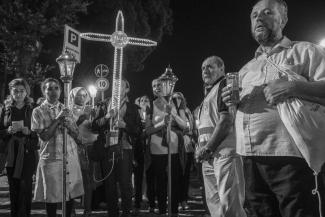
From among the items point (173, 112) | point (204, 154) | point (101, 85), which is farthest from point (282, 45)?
point (101, 85)

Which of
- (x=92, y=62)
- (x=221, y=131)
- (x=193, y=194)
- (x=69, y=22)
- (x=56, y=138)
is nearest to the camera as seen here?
(x=221, y=131)

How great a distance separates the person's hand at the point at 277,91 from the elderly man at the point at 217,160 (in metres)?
1.68

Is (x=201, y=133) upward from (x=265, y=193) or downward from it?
upward

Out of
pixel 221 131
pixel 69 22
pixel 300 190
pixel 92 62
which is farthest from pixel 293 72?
pixel 92 62

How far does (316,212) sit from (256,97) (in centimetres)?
89

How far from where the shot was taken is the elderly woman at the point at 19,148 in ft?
21.9

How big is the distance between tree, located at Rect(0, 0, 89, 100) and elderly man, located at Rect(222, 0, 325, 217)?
18.7 metres

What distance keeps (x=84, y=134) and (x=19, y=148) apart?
5.13 ft

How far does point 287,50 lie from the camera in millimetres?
3066

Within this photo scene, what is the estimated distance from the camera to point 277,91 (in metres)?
2.83

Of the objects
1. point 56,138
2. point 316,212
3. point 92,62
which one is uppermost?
point 92,62

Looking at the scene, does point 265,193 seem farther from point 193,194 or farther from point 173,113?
point 193,194

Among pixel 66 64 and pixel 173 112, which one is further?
pixel 173 112

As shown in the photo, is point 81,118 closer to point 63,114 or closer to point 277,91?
point 63,114
